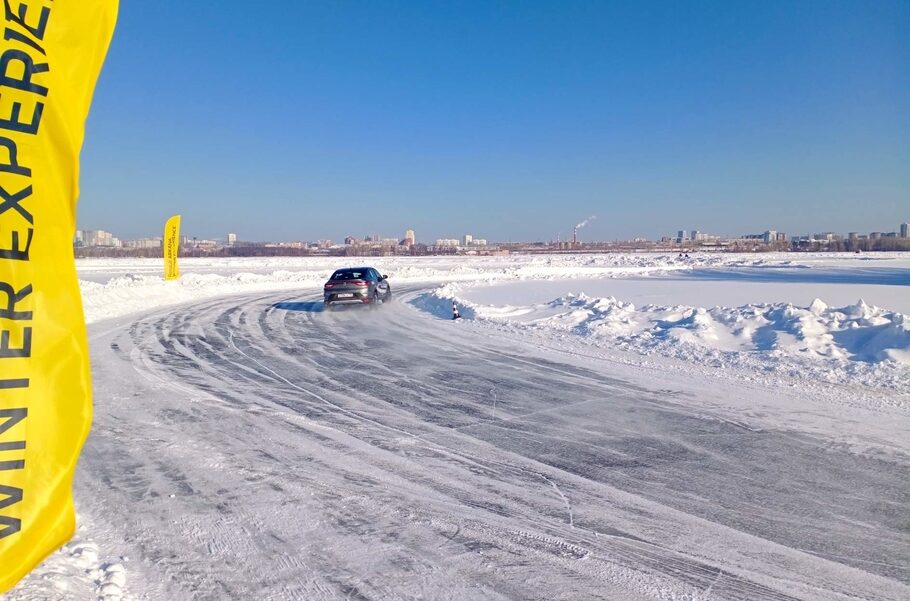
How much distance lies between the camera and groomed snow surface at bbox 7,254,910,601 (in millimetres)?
3852

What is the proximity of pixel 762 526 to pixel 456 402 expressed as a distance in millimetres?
4677

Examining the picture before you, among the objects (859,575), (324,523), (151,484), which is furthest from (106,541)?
(859,575)

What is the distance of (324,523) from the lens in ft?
15.0

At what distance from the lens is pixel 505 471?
5707mm

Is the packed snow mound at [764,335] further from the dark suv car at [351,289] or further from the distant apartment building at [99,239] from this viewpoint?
the distant apartment building at [99,239]

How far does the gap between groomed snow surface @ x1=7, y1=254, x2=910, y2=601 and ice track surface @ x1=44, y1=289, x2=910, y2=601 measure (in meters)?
0.02

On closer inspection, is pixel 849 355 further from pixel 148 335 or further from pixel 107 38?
pixel 148 335

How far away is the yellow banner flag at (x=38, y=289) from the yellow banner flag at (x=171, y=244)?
3006 cm

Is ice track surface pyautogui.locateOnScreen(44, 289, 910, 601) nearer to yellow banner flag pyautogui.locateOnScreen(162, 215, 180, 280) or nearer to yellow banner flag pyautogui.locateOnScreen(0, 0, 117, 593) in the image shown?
yellow banner flag pyautogui.locateOnScreen(0, 0, 117, 593)

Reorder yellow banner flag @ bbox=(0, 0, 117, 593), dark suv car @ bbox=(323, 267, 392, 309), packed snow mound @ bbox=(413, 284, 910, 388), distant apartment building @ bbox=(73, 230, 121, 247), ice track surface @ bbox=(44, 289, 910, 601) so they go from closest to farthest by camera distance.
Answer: yellow banner flag @ bbox=(0, 0, 117, 593), ice track surface @ bbox=(44, 289, 910, 601), packed snow mound @ bbox=(413, 284, 910, 388), dark suv car @ bbox=(323, 267, 392, 309), distant apartment building @ bbox=(73, 230, 121, 247)

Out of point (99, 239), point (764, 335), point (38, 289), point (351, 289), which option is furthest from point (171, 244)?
point (99, 239)

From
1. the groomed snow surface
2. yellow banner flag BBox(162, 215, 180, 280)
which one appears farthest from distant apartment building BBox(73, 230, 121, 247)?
the groomed snow surface

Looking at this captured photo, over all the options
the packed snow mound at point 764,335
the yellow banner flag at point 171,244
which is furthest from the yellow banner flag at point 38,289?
the yellow banner flag at point 171,244

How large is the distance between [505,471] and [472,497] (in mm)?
717
